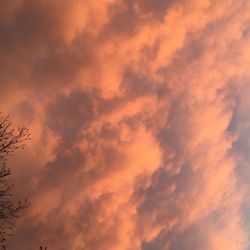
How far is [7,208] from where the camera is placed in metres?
22.4

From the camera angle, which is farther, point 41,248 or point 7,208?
point 41,248

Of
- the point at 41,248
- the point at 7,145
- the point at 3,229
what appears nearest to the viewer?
the point at 3,229

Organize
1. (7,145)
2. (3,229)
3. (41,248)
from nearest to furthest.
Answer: (3,229), (7,145), (41,248)

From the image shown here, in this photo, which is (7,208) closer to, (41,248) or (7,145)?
(7,145)

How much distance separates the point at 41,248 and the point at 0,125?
1970 cm

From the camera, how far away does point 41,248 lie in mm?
37625

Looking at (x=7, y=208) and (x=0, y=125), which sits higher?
(x=0, y=125)

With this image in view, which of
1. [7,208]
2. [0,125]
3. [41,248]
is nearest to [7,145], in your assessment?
[0,125]

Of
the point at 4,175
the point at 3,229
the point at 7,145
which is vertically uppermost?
the point at 7,145

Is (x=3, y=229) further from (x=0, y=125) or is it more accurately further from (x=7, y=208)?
(x=0, y=125)

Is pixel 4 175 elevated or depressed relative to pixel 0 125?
A: depressed

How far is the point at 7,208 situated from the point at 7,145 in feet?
13.5

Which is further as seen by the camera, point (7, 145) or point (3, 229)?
point (7, 145)

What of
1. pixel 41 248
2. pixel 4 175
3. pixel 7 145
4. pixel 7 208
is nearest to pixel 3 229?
pixel 7 208
